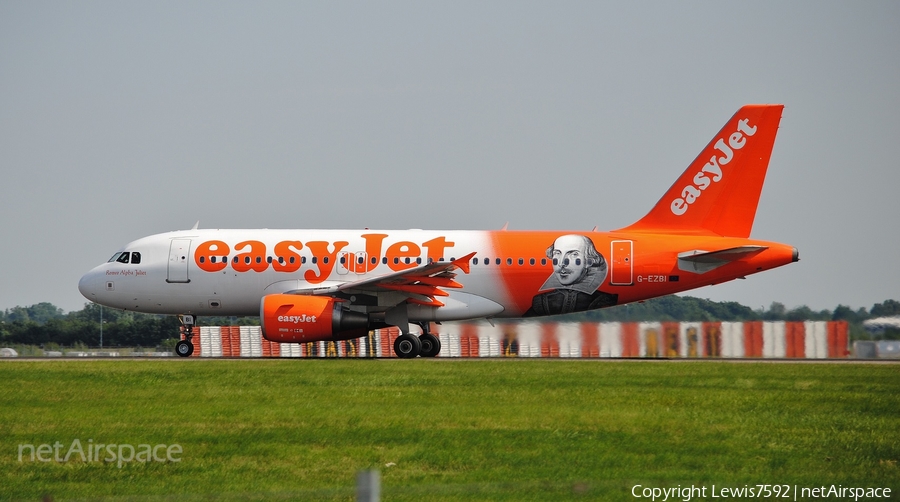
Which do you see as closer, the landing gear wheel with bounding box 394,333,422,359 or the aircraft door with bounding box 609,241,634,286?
the landing gear wheel with bounding box 394,333,422,359

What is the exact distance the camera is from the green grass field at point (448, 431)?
38.4 feet

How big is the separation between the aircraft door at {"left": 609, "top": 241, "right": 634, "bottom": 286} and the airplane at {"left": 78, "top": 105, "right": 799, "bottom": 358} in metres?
0.03

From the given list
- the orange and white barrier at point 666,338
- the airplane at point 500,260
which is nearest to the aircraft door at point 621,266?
the airplane at point 500,260

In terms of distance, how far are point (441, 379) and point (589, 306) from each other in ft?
34.0

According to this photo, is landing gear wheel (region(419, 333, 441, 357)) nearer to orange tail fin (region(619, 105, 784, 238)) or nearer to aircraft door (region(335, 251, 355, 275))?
aircraft door (region(335, 251, 355, 275))

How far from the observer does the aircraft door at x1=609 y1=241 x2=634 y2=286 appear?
30266 millimetres

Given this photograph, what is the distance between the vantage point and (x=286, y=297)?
28.4 metres

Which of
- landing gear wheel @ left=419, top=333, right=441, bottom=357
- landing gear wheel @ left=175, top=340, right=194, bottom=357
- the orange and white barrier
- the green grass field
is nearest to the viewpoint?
the green grass field

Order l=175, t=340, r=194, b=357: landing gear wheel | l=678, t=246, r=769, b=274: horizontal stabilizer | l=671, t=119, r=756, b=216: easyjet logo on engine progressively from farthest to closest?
l=175, t=340, r=194, b=357: landing gear wheel → l=671, t=119, r=756, b=216: easyjet logo on engine → l=678, t=246, r=769, b=274: horizontal stabilizer

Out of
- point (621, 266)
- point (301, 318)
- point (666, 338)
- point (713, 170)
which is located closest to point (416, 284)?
point (301, 318)

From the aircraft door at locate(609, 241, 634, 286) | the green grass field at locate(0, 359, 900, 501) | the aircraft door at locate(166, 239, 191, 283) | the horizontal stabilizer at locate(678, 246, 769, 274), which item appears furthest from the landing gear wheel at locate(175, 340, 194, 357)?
the horizontal stabilizer at locate(678, 246, 769, 274)

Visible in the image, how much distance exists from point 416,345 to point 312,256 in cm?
402

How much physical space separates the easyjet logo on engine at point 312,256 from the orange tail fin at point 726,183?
692 centimetres

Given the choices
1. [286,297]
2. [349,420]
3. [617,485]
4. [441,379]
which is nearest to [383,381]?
[441,379]
